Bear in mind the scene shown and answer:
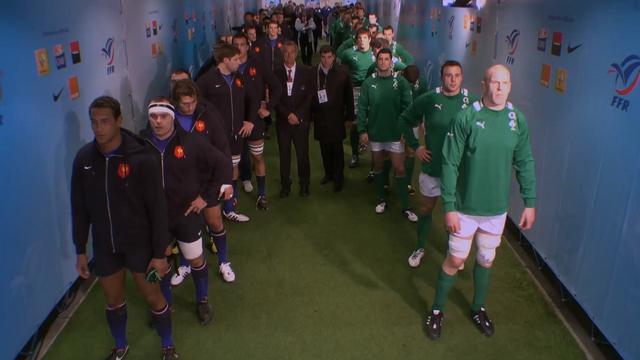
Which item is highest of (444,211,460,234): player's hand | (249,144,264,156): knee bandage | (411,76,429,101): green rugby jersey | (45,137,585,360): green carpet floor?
(411,76,429,101): green rugby jersey

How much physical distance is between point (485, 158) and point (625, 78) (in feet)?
3.30

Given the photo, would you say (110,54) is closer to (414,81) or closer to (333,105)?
(333,105)

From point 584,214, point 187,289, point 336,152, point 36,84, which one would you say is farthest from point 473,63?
point 36,84

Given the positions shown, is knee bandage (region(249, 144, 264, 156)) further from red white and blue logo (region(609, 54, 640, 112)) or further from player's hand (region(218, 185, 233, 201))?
red white and blue logo (region(609, 54, 640, 112))

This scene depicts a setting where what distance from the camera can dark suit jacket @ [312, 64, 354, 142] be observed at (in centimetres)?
582

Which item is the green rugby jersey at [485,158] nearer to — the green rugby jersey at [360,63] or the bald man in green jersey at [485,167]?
the bald man in green jersey at [485,167]

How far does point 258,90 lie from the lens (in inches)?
218

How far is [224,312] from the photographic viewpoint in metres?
3.97

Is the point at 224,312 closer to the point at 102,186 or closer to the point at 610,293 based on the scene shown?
the point at 102,186

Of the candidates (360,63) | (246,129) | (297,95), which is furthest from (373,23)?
(246,129)

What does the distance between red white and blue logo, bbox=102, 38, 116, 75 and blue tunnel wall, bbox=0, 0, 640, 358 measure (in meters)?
0.01

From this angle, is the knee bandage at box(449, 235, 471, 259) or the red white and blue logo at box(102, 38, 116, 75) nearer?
the knee bandage at box(449, 235, 471, 259)

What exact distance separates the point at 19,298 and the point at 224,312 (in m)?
1.36

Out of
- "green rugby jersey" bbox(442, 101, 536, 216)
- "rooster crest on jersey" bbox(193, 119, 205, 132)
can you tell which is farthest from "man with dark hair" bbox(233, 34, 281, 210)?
"green rugby jersey" bbox(442, 101, 536, 216)
